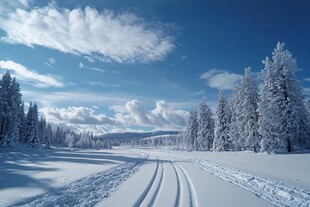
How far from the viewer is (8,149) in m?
44.6

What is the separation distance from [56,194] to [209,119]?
6133cm

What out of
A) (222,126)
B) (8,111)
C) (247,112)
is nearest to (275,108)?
(247,112)

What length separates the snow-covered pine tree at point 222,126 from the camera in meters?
55.7

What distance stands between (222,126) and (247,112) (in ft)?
48.6

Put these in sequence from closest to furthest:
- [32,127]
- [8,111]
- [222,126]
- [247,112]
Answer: [247,112] < [8,111] < [222,126] < [32,127]

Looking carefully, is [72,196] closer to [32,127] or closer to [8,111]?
[8,111]

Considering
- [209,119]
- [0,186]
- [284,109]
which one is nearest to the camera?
[0,186]

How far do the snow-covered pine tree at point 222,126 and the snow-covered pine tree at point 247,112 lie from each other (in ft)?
24.0

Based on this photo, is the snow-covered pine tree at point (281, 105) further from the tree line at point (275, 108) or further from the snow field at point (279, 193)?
the snow field at point (279, 193)

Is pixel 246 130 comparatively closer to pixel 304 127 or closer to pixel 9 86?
pixel 304 127

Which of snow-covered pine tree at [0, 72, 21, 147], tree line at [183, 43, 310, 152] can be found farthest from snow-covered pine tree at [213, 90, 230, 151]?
snow-covered pine tree at [0, 72, 21, 147]

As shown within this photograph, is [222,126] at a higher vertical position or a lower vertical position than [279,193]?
higher

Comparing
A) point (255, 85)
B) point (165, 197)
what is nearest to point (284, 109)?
point (255, 85)

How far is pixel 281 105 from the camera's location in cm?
3531
